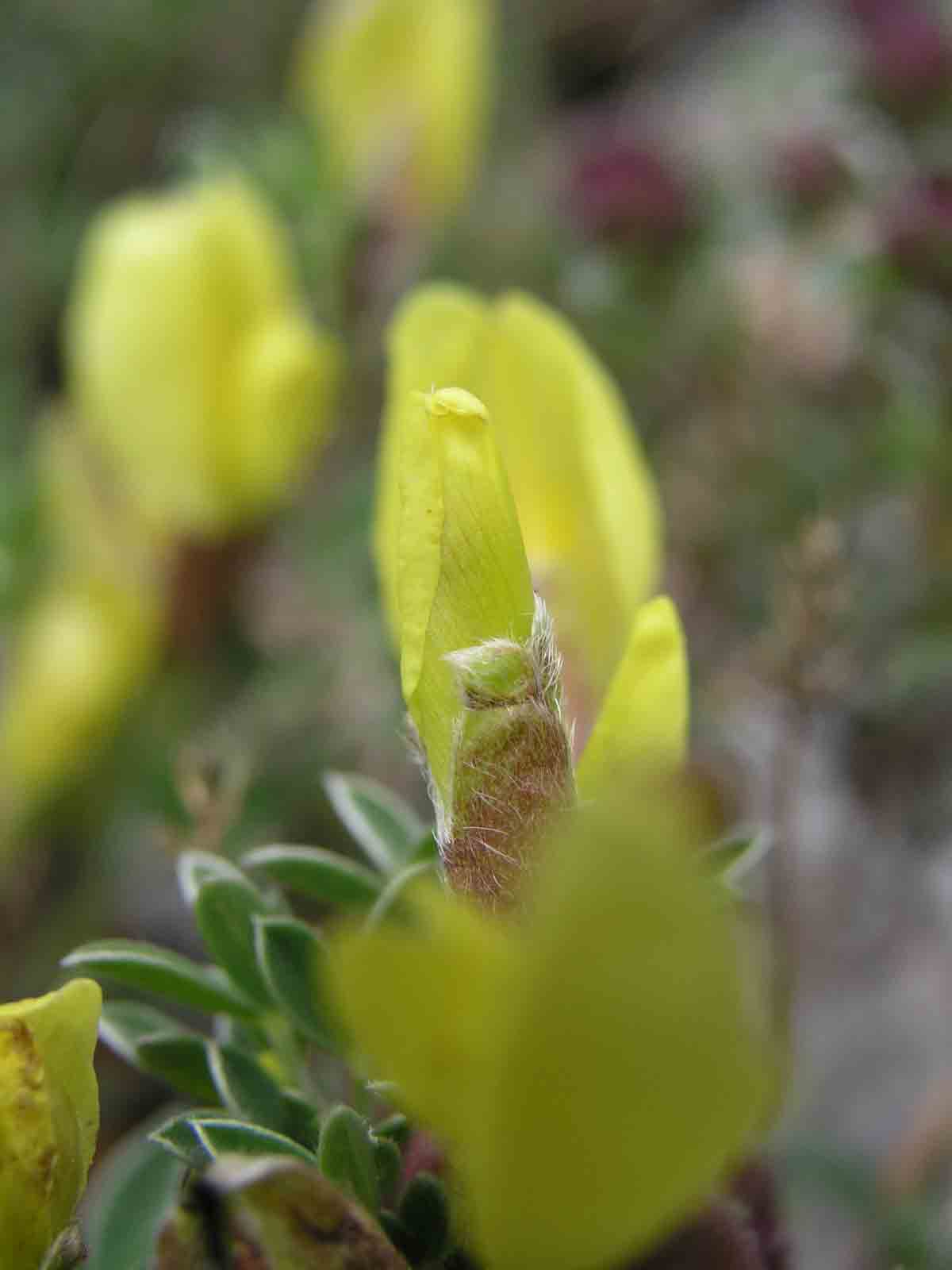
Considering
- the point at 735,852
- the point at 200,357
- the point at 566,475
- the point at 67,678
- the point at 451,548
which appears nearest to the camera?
the point at 451,548

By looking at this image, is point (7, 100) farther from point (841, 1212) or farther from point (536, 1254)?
point (536, 1254)

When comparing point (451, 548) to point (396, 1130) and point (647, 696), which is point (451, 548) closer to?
point (647, 696)

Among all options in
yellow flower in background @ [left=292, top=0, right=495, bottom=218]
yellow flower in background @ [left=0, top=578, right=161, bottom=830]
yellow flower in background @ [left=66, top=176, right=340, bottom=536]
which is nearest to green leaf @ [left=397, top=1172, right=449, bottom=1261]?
yellow flower in background @ [left=66, top=176, right=340, bottom=536]

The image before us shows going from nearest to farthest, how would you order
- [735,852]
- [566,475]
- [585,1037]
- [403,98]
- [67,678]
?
[585,1037]
[735,852]
[566,475]
[67,678]
[403,98]

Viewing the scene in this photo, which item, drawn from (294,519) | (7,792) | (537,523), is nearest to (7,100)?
(294,519)

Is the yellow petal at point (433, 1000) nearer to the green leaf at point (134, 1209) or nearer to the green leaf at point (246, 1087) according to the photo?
the green leaf at point (246, 1087)

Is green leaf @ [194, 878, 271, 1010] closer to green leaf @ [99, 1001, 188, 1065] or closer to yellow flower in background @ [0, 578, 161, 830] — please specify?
green leaf @ [99, 1001, 188, 1065]

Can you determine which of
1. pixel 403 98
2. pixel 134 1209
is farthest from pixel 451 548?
pixel 403 98
